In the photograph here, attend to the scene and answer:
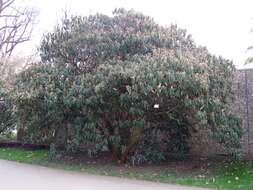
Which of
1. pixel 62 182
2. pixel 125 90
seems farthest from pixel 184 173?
pixel 62 182

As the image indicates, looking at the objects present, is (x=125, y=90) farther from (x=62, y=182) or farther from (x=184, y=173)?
(x=62, y=182)

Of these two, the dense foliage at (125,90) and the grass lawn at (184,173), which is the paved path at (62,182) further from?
the dense foliage at (125,90)

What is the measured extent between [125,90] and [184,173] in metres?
2.75

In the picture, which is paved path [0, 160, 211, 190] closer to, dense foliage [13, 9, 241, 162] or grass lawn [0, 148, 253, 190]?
grass lawn [0, 148, 253, 190]

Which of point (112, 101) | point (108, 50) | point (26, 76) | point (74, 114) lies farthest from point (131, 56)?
point (26, 76)

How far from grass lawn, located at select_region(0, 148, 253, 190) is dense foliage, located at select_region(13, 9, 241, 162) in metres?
0.59

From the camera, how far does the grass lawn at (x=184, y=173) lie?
30.4 ft

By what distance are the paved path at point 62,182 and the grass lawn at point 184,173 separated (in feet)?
1.66

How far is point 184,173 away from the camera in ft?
35.0

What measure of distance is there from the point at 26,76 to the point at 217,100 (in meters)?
6.10

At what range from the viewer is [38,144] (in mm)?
16625

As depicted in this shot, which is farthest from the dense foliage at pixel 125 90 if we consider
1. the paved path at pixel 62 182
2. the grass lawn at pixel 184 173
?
the paved path at pixel 62 182

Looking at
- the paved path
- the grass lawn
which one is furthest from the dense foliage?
the paved path

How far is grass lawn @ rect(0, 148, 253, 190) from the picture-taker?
9273 millimetres
